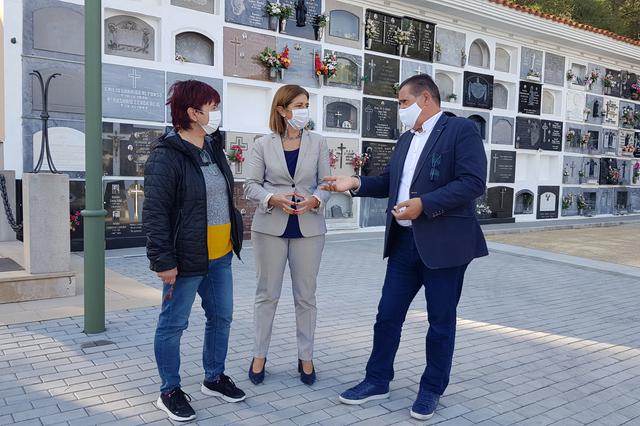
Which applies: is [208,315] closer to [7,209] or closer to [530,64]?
[7,209]

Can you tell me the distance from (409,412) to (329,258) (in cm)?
517

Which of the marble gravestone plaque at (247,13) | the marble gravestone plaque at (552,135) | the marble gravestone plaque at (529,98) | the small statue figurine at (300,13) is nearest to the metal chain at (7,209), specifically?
the marble gravestone plaque at (247,13)

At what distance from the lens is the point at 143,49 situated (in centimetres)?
862

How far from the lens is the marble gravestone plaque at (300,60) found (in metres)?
10.3

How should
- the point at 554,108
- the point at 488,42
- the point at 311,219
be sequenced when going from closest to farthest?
the point at 311,219 → the point at 488,42 → the point at 554,108

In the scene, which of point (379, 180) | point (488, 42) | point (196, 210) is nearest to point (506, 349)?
point (379, 180)

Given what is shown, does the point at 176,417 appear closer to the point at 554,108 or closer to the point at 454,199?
the point at 454,199

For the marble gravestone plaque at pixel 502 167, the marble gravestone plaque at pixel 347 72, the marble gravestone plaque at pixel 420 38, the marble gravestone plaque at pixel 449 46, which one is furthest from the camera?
the marble gravestone plaque at pixel 502 167

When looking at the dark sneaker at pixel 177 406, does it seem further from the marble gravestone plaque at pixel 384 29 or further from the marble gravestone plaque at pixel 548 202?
the marble gravestone plaque at pixel 548 202

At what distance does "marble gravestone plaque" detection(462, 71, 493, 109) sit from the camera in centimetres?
1336

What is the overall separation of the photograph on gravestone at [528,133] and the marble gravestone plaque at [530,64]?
109 centimetres

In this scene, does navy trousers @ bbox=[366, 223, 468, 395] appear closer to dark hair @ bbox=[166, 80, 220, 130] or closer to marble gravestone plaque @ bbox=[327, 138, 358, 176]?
dark hair @ bbox=[166, 80, 220, 130]

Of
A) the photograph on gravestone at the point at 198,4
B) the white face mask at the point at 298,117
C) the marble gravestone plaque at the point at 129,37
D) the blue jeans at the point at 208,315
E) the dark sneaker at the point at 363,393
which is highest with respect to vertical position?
the photograph on gravestone at the point at 198,4

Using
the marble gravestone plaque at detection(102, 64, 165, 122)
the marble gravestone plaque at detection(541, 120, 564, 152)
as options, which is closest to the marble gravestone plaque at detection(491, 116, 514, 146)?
the marble gravestone plaque at detection(541, 120, 564, 152)
